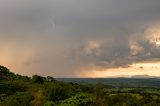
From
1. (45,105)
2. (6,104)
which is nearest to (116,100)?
(45,105)

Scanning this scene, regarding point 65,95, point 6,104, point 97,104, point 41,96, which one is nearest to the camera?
point 6,104

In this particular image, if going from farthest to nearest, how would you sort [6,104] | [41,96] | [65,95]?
[65,95] → [41,96] → [6,104]

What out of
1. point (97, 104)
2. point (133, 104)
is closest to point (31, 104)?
point (97, 104)

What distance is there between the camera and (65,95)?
188m

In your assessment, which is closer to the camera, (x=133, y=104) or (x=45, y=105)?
(x=45, y=105)

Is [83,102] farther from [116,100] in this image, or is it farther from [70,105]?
[116,100]

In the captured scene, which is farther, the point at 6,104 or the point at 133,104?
the point at 133,104

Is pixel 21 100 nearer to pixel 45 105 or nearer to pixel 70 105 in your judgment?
pixel 45 105

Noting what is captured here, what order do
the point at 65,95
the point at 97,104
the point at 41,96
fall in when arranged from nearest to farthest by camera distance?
1. the point at 97,104
2. the point at 41,96
3. the point at 65,95

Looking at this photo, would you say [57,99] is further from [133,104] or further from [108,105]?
[133,104]

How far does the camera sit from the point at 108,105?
168125 mm

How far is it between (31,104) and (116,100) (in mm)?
52858

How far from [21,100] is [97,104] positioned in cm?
3513

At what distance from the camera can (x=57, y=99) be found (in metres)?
176
